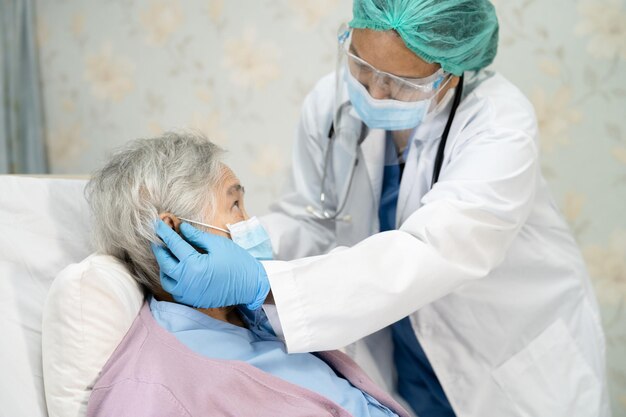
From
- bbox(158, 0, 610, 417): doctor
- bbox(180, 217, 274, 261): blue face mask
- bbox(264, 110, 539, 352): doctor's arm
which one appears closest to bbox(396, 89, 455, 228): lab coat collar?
bbox(158, 0, 610, 417): doctor

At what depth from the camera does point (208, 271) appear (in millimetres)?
977

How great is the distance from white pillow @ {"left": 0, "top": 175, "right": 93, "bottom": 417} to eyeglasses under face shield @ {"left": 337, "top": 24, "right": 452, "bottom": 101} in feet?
2.22

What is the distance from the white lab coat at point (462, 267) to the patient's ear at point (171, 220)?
0.64ft

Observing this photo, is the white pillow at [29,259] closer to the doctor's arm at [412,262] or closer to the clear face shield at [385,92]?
the doctor's arm at [412,262]

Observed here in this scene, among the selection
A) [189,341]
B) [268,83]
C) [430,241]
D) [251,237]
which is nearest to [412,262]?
[430,241]

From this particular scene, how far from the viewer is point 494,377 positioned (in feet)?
4.40

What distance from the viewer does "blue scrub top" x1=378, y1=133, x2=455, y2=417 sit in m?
1.49

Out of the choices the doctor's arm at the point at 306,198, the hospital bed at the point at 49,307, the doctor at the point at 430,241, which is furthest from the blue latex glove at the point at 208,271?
the doctor's arm at the point at 306,198

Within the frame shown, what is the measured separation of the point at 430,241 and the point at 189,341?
0.48m

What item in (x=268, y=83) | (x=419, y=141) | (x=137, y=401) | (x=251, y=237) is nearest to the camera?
(x=137, y=401)

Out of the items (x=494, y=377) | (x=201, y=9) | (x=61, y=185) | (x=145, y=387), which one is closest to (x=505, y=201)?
(x=494, y=377)

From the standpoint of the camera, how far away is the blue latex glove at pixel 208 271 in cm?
98

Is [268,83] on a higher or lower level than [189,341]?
higher

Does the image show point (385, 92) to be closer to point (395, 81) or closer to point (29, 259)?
point (395, 81)
